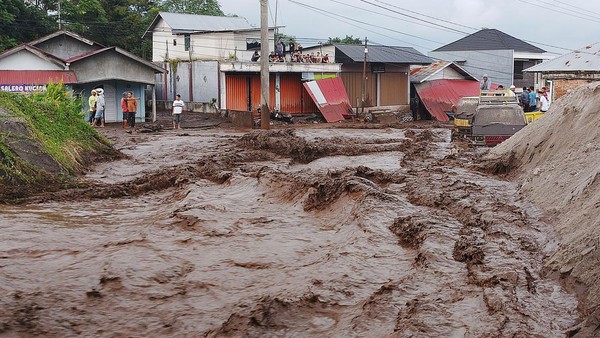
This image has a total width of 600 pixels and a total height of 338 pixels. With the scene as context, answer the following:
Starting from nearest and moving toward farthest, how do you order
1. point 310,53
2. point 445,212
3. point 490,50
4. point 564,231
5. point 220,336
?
point 220,336, point 564,231, point 445,212, point 310,53, point 490,50

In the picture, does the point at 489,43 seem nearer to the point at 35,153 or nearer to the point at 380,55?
the point at 380,55

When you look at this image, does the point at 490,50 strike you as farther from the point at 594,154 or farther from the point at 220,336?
the point at 220,336

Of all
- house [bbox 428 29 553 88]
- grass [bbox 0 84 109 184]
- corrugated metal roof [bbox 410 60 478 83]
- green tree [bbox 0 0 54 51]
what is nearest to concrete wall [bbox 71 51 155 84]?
green tree [bbox 0 0 54 51]

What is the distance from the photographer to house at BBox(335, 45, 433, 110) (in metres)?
38.5

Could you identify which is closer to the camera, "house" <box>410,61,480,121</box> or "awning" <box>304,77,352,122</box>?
"awning" <box>304,77,352,122</box>

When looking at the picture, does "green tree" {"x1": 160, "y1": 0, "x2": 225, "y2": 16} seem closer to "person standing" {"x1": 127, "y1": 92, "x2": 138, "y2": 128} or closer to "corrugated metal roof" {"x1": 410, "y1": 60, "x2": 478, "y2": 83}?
"corrugated metal roof" {"x1": 410, "y1": 60, "x2": 478, "y2": 83}

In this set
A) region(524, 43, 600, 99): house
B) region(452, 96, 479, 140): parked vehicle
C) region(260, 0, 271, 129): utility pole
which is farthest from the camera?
region(260, 0, 271, 129): utility pole

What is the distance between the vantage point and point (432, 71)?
41.2 metres

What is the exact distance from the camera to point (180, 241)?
965cm

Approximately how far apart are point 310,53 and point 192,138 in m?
18.4

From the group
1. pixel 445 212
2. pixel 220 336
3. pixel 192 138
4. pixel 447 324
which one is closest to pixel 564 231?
pixel 445 212

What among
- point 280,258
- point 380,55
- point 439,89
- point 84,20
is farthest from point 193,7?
point 280,258

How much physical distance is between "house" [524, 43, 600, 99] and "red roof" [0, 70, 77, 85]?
18.8 m

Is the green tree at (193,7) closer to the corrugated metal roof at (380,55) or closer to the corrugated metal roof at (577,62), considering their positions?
the corrugated metal roof at (380,55)
